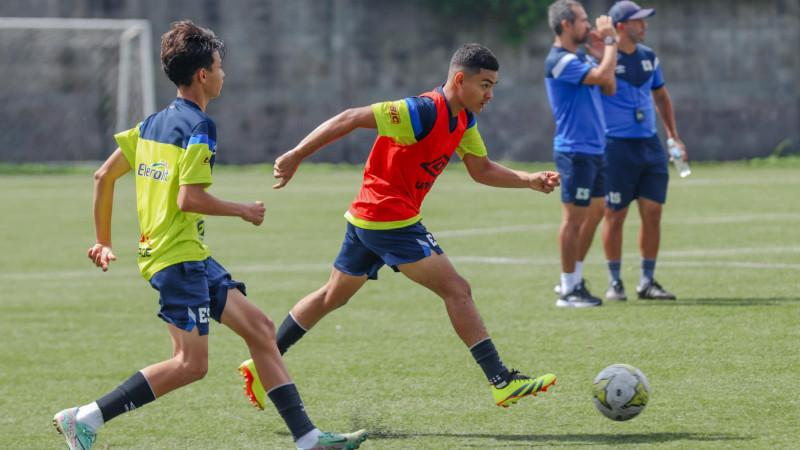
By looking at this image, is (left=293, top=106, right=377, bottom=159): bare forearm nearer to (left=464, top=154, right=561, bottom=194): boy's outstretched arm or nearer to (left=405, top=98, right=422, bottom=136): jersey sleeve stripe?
(left=405, top=98, right=422, bottom=136): jersey sleeve stripe

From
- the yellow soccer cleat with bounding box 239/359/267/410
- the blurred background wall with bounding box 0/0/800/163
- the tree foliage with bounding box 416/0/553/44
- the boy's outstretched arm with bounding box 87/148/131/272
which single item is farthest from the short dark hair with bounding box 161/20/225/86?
the tree foliage with bounding box 416/0/553/44

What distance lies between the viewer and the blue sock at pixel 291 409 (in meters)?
5.12

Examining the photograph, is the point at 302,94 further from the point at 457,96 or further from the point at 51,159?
the point at 457,96

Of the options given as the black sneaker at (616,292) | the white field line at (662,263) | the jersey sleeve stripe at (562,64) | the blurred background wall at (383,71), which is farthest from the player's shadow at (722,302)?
the blurred background wall at (383,71)

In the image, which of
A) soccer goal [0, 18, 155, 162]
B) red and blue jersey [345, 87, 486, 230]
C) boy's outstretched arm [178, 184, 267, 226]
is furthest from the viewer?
soccer goal [0, 18, 155, 162]

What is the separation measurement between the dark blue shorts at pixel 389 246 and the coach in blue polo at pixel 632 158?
3.95 meters

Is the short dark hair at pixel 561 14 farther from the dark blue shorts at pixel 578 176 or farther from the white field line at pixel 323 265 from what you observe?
the white field line at pixel 323 265

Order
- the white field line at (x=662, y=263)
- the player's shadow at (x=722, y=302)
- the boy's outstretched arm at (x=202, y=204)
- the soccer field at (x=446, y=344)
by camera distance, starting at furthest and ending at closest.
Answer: the white field line at (x=662, y=263)
the player's shadow at (x=722, y=302)
the soccer field at (x=446, y=344)
the boy's outstretched arm at (x=202, y=204)

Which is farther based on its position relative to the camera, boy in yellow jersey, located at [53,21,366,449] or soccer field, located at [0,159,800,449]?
soccer field, located at [0,159,800,449]

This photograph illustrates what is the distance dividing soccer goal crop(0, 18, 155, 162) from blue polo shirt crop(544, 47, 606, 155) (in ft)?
73.3

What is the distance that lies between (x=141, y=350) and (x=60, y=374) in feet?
2.82

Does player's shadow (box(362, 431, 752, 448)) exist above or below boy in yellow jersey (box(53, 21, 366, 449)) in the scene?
below

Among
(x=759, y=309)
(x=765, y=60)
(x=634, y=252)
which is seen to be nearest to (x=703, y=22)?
(x=765, y=60)

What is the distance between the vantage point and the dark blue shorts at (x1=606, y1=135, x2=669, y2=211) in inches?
378
